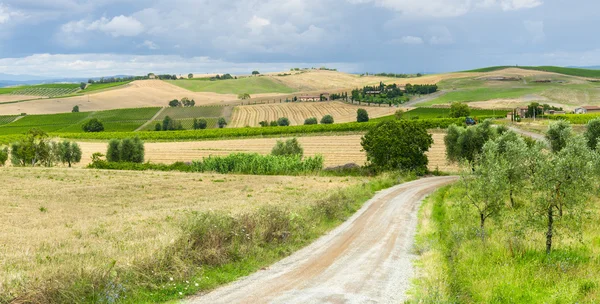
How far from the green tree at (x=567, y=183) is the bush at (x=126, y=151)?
81.4 meters

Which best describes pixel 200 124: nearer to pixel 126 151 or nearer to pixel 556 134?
pixel 126 151

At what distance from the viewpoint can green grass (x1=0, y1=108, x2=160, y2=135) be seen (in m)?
148

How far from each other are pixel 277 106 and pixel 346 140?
3233 inches

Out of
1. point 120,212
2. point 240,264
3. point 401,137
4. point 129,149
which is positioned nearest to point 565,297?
point 240,264

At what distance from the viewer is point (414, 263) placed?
20062 mm

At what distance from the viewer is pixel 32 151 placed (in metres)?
84.4

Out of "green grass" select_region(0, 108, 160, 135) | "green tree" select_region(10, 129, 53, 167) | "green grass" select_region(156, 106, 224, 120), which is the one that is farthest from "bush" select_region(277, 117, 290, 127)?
"green tree" select_region(10, 129, 53, 167)

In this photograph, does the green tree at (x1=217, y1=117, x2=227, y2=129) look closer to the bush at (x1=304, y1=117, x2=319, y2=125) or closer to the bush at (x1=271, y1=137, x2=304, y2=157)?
the bush at (x1=304, y1=117, x2=319, y2=125)

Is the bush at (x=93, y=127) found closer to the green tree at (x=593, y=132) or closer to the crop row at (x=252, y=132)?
the crop row at (x=252, y=132)

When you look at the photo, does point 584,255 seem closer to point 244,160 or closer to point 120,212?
point 120,212

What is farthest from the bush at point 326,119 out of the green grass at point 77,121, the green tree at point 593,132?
the green tree at point 593,132

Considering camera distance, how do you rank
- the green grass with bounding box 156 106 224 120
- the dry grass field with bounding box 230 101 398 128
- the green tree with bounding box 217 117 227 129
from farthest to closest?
the green grass with bounding box 156 106 224 120
the dry grass field with bounding box 230 101 398 128
the green tree with bounding box 217 117 227 129

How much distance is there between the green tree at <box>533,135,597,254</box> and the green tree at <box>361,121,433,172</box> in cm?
5193

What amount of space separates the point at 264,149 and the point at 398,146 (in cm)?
3710
